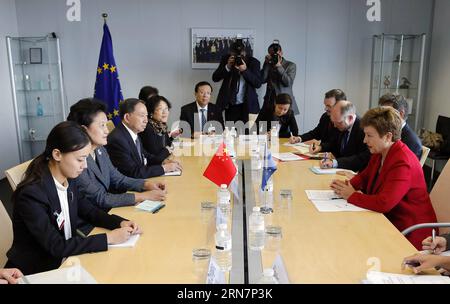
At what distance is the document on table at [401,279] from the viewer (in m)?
1.47

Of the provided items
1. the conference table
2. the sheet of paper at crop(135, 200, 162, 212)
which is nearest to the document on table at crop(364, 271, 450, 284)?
the conference table

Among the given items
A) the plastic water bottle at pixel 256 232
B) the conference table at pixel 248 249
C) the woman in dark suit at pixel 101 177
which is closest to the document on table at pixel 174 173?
the woman in dark suit at pixel 101 177

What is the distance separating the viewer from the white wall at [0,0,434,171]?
5.89 meters

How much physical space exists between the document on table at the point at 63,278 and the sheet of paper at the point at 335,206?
4.24ft

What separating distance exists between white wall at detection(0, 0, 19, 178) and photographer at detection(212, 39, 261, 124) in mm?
2915

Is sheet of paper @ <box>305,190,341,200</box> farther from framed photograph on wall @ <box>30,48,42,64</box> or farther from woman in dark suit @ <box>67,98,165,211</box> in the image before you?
framed photograph on wall @ <box>30,48,42,64</box>

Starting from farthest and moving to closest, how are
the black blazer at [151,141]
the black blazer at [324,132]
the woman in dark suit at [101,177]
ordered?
1. the black blazer at [324,132]
2. the black blazer at [151,141]
3. the woman in dark suit at [101,177]

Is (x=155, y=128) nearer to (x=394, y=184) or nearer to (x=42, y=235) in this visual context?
(x=42, y=235)

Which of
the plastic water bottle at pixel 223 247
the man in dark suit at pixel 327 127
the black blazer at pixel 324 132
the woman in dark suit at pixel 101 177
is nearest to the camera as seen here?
the plastic water bottle at pixel 223 247

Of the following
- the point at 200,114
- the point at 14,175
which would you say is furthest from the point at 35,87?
the point at 14,175

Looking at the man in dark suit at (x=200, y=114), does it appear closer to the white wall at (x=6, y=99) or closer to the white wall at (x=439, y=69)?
the white wall at (x=6, y=99)

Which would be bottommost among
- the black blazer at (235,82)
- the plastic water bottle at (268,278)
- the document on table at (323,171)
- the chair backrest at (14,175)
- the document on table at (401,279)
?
the document on table at (323,171)

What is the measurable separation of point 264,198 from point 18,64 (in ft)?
16.0

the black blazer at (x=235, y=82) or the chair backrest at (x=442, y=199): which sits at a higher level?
the black blazer at (x=235, y=82)
